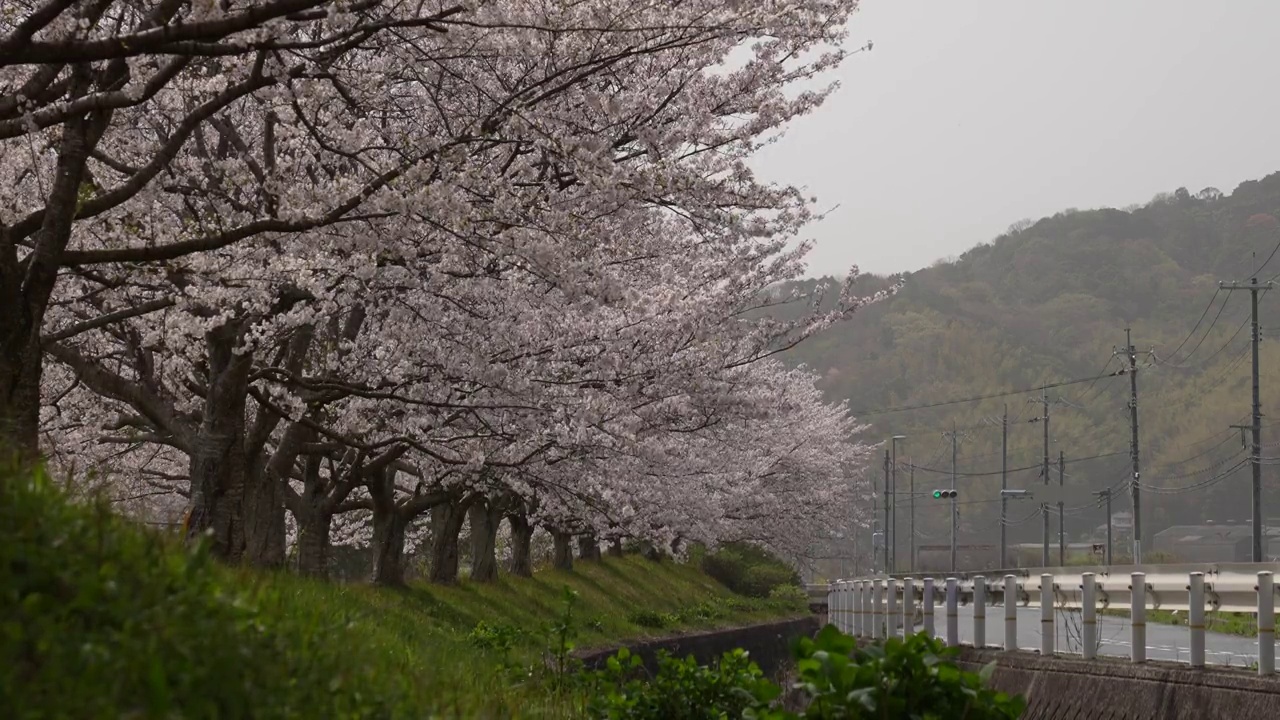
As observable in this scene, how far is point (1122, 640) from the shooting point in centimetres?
2067

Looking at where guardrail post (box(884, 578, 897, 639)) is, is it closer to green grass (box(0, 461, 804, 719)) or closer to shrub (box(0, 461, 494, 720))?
green grass (box(0, 461, 804, 719))

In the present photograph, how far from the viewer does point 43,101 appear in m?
10.1

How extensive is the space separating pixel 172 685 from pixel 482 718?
6.79 ft

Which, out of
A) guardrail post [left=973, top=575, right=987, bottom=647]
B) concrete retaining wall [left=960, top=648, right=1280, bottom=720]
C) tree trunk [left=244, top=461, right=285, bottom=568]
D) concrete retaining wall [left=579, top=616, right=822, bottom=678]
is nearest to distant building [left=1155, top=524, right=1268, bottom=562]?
concrete retaining wall [left=579, top=616, right=822, bottom=678]

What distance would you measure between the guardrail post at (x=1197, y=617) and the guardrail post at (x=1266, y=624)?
1.51ft

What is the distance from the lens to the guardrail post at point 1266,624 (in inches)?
350

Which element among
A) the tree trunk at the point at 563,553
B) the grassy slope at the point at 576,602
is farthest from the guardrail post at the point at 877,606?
the tree trunk at the point at 563,553

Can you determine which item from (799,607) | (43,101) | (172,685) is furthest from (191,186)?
(799,607)

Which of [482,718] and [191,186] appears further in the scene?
[191,186]

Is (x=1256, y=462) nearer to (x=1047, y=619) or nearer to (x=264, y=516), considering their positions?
(x=1047, y=619)

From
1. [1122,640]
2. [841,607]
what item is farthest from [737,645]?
[1122,640]

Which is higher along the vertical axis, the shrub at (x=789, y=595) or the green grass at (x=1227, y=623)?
the green grass at (x=1227, y=623)

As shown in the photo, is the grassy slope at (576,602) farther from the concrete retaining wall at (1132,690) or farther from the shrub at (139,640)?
the concrete retaining wall at (1132,690)

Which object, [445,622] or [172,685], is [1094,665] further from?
[445,622]
